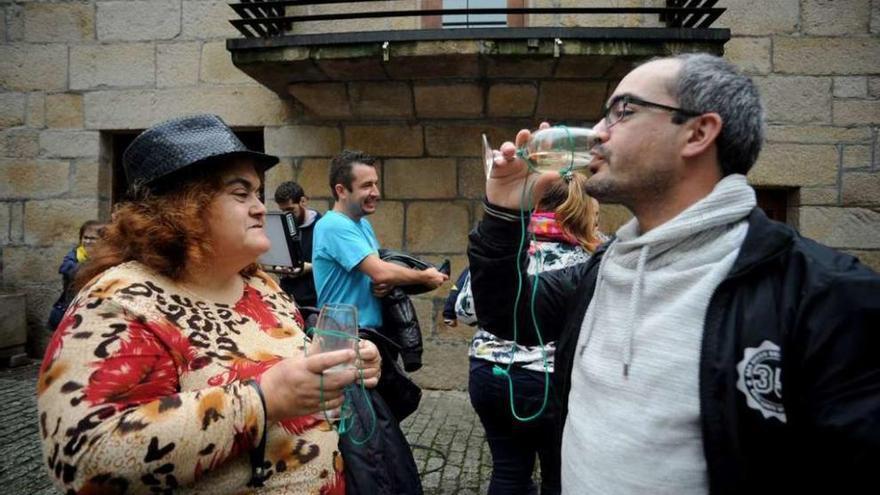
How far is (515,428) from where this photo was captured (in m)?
2.35

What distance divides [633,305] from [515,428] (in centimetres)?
123

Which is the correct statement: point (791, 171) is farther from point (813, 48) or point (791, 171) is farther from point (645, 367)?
point (645, 367)

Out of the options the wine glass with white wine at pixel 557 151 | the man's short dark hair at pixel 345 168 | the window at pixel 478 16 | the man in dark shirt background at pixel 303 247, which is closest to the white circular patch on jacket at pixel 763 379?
the wine glass with white wine at pixel 557 151

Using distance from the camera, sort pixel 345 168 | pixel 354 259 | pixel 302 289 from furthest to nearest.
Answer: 1. pixel 302 289
2. pixel 345 168
3. pixel 354 259

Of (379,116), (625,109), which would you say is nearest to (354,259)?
(625,109)

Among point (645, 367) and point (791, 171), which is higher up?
point (791, 171)

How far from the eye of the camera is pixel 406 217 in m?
5.57

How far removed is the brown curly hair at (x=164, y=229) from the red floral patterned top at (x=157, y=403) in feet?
0.17

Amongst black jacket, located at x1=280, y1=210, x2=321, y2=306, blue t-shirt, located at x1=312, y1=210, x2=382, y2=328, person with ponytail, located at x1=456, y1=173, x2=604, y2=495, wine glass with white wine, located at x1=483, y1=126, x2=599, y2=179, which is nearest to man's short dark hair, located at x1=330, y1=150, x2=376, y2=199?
blue t-shirt, located at x1=312, y1=210, x2=382, y2=328

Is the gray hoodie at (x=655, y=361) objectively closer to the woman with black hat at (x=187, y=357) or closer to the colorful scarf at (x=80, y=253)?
the woman with black hat at (x=187, y=357)

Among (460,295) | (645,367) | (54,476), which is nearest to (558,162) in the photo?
(645,367)

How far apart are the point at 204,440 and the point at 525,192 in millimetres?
1027

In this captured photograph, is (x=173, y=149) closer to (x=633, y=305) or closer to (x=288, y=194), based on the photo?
(x=633, y=305)

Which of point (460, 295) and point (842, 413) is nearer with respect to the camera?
point (842, 413)
